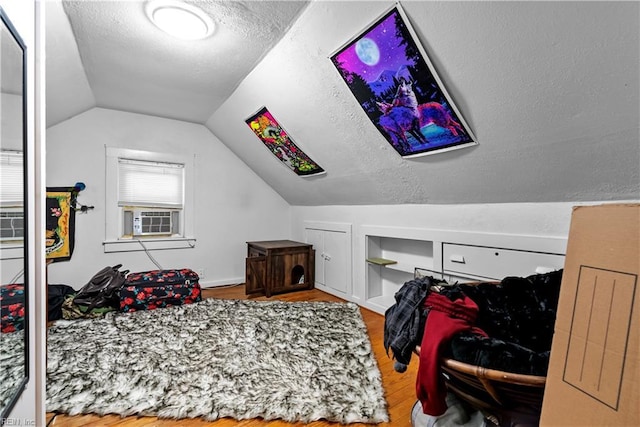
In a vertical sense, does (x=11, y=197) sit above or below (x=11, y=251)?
above

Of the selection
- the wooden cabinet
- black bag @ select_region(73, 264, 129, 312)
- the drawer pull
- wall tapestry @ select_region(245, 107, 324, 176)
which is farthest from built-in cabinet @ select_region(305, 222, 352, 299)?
black bag @ select_region(73, 264, 129, 312)

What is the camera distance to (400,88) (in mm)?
1686

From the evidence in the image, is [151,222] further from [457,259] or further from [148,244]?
[457,259]

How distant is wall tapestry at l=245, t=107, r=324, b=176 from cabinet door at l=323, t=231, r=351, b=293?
0.83m

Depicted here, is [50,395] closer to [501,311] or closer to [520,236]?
[501,311]

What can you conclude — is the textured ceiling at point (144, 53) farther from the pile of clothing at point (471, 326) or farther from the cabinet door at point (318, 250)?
the cabinet door at point (318, 250)

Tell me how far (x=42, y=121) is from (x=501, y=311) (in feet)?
6.66

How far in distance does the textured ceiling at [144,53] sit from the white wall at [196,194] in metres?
0.30

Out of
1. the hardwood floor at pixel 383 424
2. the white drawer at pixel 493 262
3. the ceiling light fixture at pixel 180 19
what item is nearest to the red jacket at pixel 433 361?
the hardwood floor at pixel 383 424

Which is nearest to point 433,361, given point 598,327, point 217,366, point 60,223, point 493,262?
point 598,327

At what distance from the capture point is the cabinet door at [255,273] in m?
3.33

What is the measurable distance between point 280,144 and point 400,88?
5.19ft

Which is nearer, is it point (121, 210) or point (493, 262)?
point (493, 262)

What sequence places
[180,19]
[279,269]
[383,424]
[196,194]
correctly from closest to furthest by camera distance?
[383,424], [180,19], [279,269], [196,194]
